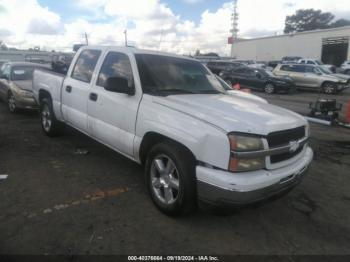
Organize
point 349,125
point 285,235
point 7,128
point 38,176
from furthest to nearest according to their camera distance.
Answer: point 349,125, point 7,128, point 38,176, point 285,235

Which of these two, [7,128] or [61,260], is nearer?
[61,260]

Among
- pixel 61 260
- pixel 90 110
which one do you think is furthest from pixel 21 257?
pixel 90 110

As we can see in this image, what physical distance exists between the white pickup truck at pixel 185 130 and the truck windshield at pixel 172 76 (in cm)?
1

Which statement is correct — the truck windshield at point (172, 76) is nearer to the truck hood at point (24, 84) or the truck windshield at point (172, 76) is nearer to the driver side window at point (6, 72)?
the truck hood at point (24, 84)

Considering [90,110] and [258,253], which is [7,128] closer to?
[90,110]

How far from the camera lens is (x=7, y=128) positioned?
6996 millimetres

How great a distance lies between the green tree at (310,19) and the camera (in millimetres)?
83312

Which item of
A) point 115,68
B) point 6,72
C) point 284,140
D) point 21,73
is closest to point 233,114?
point 284,140

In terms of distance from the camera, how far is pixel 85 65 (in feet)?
16.4

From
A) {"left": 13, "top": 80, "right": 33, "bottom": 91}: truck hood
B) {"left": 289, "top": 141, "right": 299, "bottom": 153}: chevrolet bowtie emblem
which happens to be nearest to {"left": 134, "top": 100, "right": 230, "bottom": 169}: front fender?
{"left": 289, "top": 141, "right": 299, "bottom": 153}: chevrolet bowtie emblem

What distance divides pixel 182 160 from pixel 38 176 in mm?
2449

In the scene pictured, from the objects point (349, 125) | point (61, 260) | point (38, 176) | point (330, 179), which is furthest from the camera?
point (349, 125)

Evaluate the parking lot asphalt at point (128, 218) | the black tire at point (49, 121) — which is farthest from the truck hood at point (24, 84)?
the parking lot asphalt at point (128, 218)

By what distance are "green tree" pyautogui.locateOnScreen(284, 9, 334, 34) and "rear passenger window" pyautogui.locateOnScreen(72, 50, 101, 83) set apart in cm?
9057
